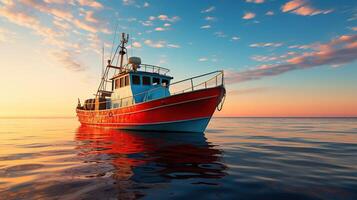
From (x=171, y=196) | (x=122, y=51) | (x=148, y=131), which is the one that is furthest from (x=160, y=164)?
(x=122, y=51)

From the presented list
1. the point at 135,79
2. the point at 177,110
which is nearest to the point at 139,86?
the point at 135,79

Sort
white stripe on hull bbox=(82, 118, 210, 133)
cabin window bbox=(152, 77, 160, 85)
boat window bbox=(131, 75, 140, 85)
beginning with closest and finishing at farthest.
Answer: white stripe on hull bbox=(82, 118, 210, 133) → boat window bbox=(131, 75, 140, 85) → cabin window bbox=(152, 77, 160, 85)

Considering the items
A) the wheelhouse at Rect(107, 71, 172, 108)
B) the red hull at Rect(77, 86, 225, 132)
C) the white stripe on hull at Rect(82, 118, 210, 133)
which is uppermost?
the wheelhouse at Rect(107, 71, 172, 108)

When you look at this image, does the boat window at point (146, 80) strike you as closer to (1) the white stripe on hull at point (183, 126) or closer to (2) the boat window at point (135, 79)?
(2) the boat window at point (135, 79)

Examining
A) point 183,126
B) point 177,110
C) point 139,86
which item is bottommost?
point 183,126

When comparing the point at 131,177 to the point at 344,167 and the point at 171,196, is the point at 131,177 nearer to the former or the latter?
the point at 171,196

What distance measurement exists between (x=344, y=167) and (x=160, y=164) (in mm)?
4745

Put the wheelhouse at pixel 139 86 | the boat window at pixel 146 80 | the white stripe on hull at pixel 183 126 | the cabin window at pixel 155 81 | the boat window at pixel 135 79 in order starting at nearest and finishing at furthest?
the white stripe on hull at pixel 183 126 → the wheelhouse at pixel 139 86 → the boat window at pixel 135 79 → the boat window at pixel 146 80 → the cabin window at pixel 155 81

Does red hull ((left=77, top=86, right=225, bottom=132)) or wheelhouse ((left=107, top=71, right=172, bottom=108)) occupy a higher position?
wheelhouse ((left=107, top=71, right=172, bottom=108))

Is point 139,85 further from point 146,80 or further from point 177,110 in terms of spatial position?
point 177,110

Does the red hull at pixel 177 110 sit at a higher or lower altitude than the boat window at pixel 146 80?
lower

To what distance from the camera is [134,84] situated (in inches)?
725

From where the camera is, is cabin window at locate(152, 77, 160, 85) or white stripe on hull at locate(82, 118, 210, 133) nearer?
white stripe on hull at locate(82, 118, 210, 133)

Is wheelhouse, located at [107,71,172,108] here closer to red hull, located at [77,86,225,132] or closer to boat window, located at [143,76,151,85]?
boat window, located at [143,76,151,85]
